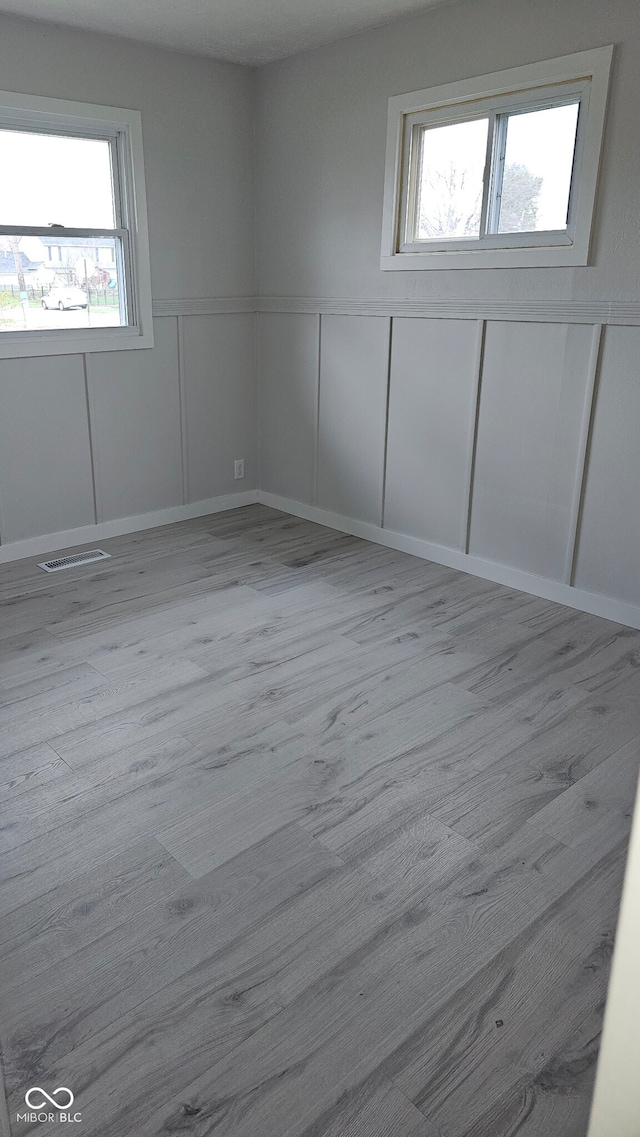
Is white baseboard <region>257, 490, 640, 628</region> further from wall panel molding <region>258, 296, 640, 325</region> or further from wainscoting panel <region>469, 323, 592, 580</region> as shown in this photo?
wall panel molding <region>258, 296, 640, 325</region>

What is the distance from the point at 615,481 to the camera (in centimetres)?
315

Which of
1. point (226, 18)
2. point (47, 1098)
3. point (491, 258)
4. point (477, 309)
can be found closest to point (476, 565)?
point (477, 309)

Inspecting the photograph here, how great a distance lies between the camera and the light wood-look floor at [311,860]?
142 centimetres

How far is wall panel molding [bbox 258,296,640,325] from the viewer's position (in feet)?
9.91

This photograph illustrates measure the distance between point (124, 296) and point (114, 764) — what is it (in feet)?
8.82

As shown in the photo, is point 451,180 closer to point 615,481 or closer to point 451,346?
point 451,346

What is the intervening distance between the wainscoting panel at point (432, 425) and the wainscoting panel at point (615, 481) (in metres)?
0.63

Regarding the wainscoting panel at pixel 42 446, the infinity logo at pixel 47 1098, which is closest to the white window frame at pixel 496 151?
the wainscoting panel at pixel 42 446

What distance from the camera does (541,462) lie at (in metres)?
3.39

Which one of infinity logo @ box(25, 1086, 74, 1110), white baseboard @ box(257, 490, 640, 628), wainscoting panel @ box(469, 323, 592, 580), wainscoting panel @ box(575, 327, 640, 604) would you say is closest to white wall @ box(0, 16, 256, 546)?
white baseboard @ box(257, 490, 640, 628)

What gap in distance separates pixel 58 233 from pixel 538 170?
2.19 m

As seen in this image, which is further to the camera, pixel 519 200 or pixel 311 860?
pixel 519 200

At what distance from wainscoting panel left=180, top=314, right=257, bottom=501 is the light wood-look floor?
143 cm

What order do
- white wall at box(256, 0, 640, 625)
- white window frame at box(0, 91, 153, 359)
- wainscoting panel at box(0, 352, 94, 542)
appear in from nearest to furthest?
white wall at box(256, 0, 640, 625), white window frame at box(0, 91, 153, 359), wainscoting panel at box(0, 352, 94, 542)
